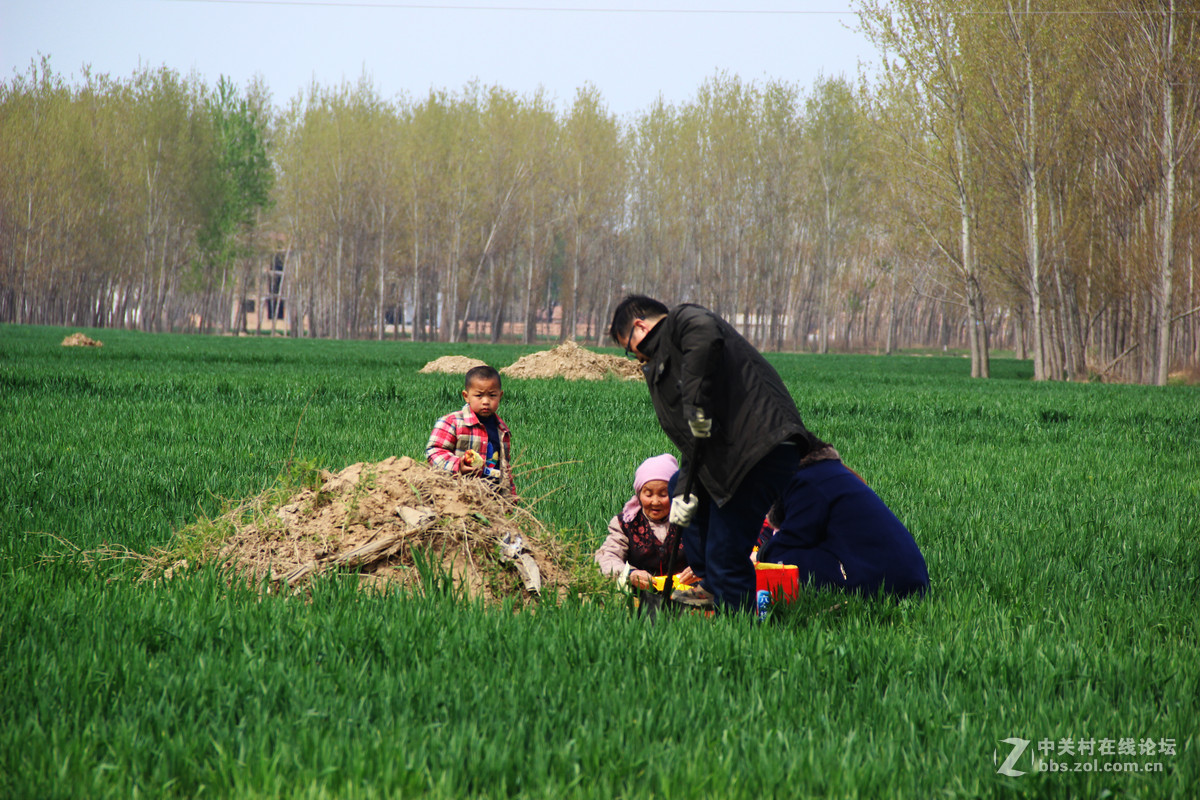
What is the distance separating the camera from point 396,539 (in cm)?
405

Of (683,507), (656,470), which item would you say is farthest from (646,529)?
(683,507)

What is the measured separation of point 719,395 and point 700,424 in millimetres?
338

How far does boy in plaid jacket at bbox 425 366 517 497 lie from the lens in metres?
5.20

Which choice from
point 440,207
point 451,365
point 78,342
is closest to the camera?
point 451,365

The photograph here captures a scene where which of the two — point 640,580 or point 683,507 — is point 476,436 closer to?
point 640,580

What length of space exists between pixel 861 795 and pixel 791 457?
1.70 meters

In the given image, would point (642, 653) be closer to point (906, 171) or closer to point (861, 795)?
point (861, 795)

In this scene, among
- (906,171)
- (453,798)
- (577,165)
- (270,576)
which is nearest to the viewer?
(453,798)

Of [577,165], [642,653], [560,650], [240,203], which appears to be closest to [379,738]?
[560,650]

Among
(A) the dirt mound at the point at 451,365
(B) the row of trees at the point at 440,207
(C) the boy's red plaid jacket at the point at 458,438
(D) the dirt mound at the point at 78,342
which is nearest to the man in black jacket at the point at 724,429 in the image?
(C) the boy's red plaid jacket at the point at 458,438

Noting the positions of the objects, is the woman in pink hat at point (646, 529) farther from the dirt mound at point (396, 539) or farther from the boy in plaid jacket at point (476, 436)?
the boy in plaid jacket at point (476, 436)

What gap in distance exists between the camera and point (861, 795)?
2324 millimetres

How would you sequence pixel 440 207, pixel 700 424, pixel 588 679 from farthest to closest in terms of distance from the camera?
pixel 440 207 → pixel 700 424 → pixel 588 679

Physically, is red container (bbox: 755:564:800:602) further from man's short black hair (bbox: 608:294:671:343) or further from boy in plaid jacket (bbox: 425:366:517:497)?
boy in plaid jacket (bbox: 425:366:517:497)
